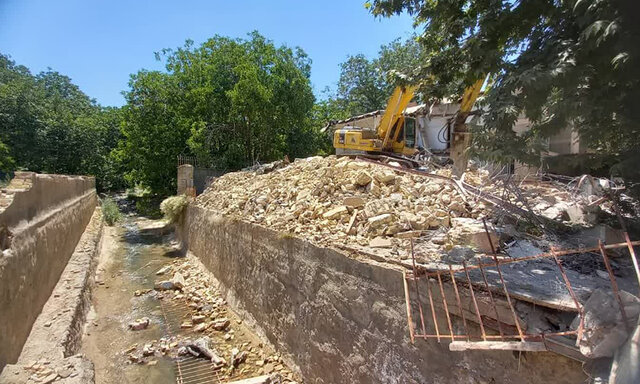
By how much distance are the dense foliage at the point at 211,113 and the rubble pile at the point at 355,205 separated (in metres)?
9.26

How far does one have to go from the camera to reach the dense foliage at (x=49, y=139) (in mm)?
20766

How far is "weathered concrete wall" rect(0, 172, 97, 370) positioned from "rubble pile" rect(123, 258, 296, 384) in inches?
86.8

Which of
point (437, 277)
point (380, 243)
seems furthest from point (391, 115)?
point (437, 277)

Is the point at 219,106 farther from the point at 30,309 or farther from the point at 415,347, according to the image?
the point at 415,347

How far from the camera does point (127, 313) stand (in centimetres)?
808

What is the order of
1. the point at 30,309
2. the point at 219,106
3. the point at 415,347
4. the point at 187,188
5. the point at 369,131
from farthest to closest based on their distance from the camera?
1. the point at 219,106
2. the point at 187,188
3. the point at 369,131
4. the point at 30,309
5. the point at 415,347

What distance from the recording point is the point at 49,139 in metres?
22.7

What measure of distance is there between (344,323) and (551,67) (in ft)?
11.5

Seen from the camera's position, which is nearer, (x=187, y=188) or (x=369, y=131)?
(x=369, y=131)

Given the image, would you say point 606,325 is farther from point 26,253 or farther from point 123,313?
point 123,313

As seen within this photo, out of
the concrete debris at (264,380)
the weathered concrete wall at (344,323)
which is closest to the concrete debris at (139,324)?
the weathered concrete wall at (344,323)

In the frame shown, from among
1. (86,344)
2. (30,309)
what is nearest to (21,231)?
(30,309)

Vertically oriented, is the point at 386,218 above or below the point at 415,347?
above

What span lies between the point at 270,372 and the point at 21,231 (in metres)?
4.01
